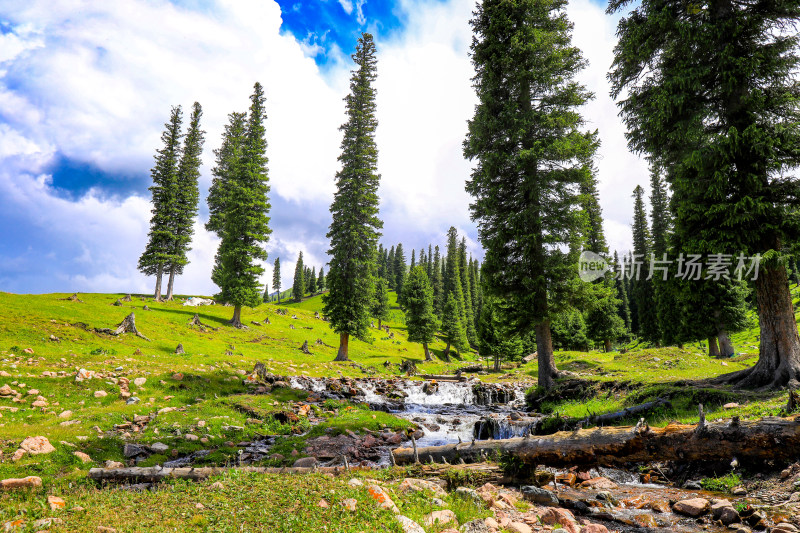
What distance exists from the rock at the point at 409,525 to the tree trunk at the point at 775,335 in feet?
44.3

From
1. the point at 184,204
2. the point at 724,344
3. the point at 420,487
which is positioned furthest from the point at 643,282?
the point at 184,204

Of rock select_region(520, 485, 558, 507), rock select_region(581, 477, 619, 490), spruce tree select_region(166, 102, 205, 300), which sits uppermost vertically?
spruce tree select_region(166, 102, 205, 300)

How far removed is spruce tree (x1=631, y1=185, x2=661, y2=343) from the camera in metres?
50.4

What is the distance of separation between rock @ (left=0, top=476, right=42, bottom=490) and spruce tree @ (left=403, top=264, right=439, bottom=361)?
50.6m

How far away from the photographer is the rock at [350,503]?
17.9 feet

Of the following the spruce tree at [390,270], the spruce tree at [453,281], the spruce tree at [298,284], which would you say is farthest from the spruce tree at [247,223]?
the spruce tree at [390,270]

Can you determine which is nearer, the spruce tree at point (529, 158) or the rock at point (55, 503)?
the rock at point (55, 503)

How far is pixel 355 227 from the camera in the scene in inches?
1347

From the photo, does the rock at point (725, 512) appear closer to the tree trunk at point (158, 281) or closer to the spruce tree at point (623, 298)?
the tree trunk at point (158, 281)

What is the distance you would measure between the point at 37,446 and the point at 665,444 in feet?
47.7

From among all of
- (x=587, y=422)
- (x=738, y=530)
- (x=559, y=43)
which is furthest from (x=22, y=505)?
(x=559, y=43)

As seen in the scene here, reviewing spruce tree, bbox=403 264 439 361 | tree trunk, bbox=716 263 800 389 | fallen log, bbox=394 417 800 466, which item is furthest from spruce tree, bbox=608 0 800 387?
spruce tree, bbox=403 264 439 361

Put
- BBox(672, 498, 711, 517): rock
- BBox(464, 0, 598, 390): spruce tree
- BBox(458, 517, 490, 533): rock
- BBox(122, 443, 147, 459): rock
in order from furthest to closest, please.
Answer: BBox(464, 0, 598, 390): spruce tree → BBox(122, 443, 147, 459): rock → BBox(672, 498, 711, 517): rock → BBox(458, 517, 490, 533): rock

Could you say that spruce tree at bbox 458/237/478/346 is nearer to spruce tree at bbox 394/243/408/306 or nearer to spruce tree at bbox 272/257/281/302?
spruce tree at bbox 394/243/408/306
